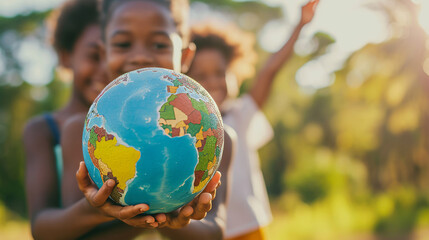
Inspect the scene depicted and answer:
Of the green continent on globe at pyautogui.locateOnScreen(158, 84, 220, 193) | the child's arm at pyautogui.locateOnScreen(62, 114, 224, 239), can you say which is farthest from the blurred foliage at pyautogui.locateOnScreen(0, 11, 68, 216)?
the green continent on globe at pyautogui.locateOnScreen(158, 84, 220, 193)

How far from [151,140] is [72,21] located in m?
2.24

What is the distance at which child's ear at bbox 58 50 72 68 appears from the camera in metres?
3.92

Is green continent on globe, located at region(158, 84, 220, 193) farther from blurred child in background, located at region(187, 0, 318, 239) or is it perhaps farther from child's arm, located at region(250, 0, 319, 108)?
child's arm, located at region(250, 0, 319, 108)

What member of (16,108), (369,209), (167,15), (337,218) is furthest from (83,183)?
(16,108)

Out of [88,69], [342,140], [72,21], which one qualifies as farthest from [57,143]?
[342,140]

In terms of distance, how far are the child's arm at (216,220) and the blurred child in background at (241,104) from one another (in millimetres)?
1450

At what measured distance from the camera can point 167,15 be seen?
2.81 m

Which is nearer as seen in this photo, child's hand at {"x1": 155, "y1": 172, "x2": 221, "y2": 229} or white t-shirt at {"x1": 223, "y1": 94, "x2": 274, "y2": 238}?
child's hand at {"x1": 155, "y1": 172, "x2": 221, "y2": 229}

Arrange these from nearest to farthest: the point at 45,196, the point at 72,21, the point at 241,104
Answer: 1. the point at 45,196
2. the point at 72,21
3. the point at 241,104

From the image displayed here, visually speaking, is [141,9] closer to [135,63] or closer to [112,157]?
[135,63]

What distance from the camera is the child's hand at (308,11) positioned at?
13.6 ft

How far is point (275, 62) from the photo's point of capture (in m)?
4.72

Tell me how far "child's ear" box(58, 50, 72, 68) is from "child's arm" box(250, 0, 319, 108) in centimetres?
202

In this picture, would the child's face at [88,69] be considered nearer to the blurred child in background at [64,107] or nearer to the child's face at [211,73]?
the blurred child in background at [64,107]
